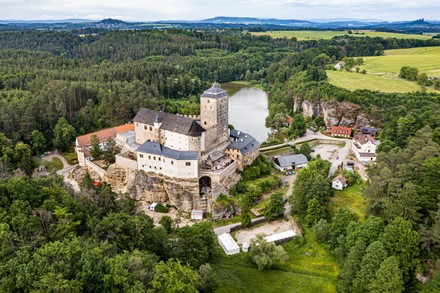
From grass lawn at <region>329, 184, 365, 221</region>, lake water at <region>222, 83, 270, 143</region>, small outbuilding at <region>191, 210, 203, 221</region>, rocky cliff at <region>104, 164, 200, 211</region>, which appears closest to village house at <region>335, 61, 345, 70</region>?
lake water at <region>222, 83, 270, 143</region>

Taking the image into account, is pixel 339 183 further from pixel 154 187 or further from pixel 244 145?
pixel 154 187

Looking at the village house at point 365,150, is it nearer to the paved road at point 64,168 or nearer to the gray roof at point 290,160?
the gray roof at point 290,160

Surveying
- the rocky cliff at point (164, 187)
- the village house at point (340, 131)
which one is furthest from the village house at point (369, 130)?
the rocky cliff at point (164, 187)

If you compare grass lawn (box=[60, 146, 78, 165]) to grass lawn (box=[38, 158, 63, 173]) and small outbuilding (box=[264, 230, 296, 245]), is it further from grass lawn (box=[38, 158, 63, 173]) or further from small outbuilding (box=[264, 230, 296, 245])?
small outbuilding (box=[264, 230, 296, 245])

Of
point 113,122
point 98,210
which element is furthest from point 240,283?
point 113,122

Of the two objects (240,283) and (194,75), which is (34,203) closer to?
(240,283)

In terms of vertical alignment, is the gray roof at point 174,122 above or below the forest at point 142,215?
above
